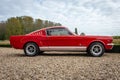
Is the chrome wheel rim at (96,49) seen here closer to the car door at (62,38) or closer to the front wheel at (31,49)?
the car door at (62,38)

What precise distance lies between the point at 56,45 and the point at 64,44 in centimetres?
41

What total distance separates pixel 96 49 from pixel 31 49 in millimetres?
3293

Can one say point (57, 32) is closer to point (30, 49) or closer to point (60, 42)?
point (60, 42)

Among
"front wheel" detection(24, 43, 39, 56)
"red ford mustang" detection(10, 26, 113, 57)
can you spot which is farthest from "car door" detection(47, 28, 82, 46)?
"front wheel" detection(24, 43, 39, 56)

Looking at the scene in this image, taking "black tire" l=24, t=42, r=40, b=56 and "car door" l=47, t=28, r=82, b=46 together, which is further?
"black tire" l=24, t=42, r=40, b=56

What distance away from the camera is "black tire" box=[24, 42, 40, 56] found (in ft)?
39.1

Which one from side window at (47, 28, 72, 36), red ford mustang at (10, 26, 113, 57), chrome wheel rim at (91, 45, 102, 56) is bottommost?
chrome wheel rim at (91, 45, 102, 56)

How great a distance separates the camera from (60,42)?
11.8m

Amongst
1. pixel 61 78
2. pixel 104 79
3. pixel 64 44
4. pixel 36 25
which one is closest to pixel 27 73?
pixel 61 78

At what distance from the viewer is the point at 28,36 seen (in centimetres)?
1194

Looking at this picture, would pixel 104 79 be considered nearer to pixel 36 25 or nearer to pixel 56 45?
pixel 56 45

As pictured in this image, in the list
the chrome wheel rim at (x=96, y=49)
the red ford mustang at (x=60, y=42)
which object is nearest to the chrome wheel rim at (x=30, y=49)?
the red ford mustang at (x=60, y=42)

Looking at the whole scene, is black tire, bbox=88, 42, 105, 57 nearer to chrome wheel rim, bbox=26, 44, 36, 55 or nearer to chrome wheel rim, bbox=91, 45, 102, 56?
chrome wheel rim, bbox=91, 45, 102, 56

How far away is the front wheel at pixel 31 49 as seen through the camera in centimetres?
1193
